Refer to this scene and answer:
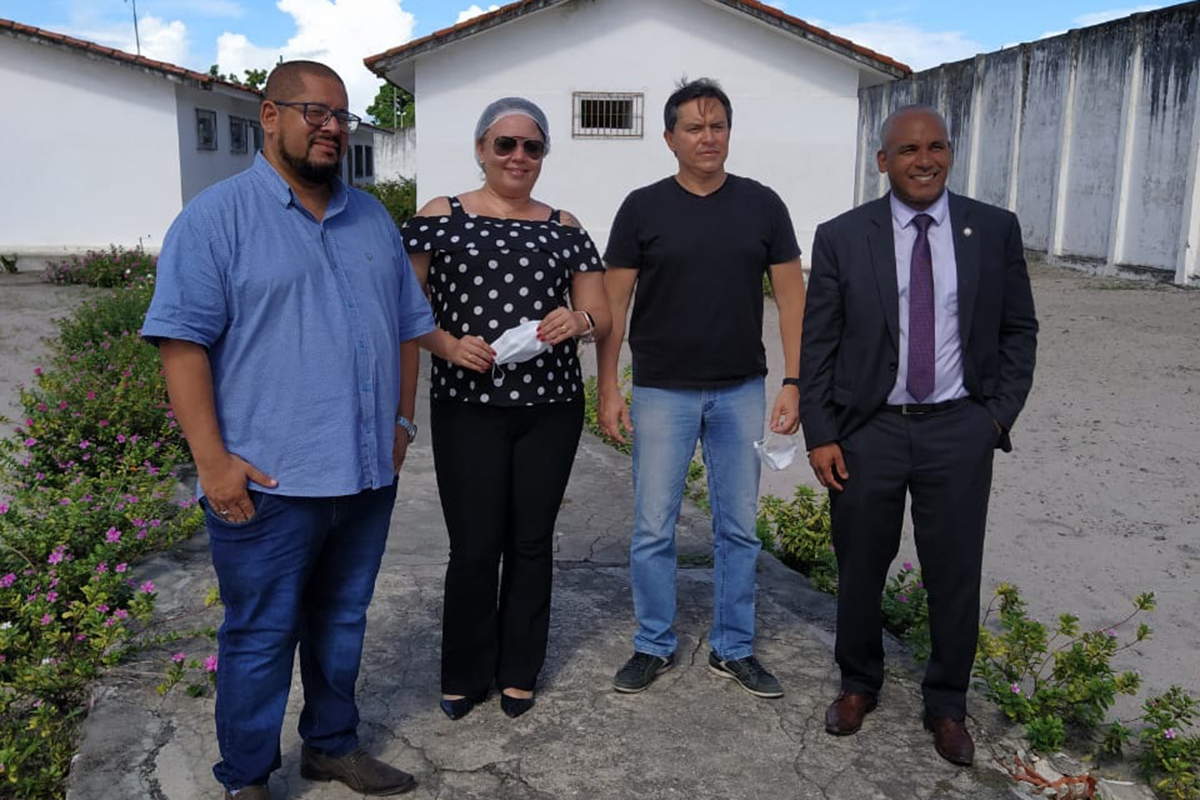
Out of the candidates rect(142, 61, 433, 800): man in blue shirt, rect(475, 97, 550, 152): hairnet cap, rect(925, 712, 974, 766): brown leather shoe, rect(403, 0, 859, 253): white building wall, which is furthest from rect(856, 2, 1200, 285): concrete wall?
rect(142, 61, 433, 800): man in blue shirt

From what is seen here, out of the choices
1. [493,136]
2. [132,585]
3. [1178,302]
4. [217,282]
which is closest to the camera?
[217,282]

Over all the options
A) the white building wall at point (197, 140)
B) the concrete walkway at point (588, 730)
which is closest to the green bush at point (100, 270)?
the white building wall at point (197, 140)

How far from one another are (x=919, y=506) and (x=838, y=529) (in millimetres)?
266

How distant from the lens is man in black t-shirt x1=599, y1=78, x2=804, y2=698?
11.5 ft

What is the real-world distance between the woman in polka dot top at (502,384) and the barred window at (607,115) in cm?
1211

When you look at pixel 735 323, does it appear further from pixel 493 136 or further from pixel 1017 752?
pixel 1017 752

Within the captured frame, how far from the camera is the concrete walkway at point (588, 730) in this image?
312 centimetres

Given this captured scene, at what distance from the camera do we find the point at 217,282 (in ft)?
8.26

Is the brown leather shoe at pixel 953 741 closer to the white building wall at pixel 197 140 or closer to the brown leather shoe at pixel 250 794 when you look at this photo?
the brown leather shoe at pixel 250 794

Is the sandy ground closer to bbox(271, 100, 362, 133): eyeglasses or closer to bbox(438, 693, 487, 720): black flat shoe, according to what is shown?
bbox(438, 693, 487, 720): black flat shoe

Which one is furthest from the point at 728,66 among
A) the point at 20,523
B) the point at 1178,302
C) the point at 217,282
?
the point at 217,282

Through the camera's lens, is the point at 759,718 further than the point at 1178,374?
No

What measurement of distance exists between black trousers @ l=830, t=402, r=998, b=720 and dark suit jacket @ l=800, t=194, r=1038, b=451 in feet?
0.26

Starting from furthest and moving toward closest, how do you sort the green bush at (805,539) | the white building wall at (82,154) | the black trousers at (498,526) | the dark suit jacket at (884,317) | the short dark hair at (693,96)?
1. the white building wall at (82,154)
2. the green bush at (805,539)
3. the short dark hair at (693,96)
4. the black trousers at (498,526)
5. the dark suit jacket at (884,317)
